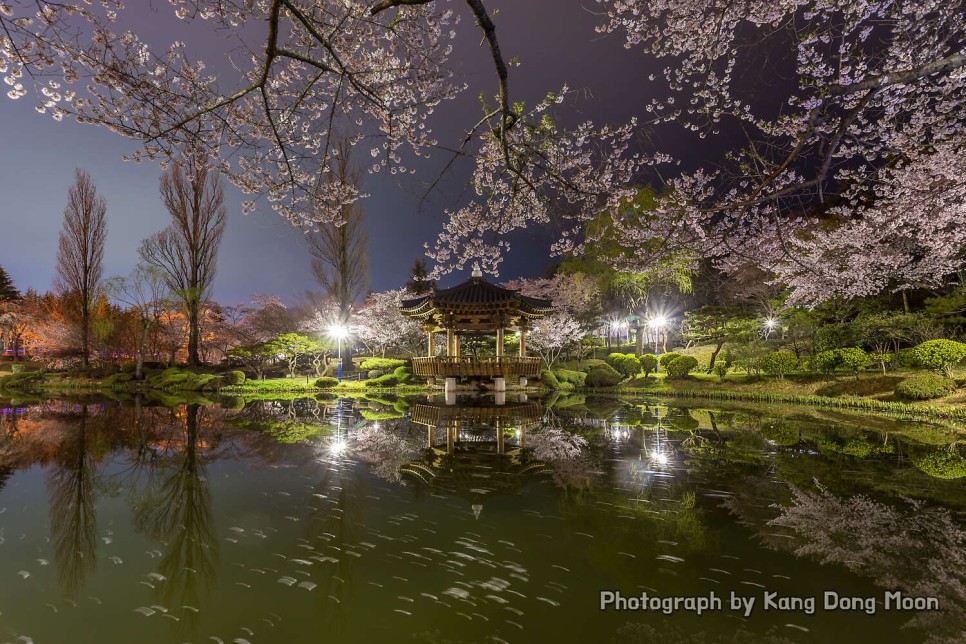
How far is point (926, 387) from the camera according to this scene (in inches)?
507

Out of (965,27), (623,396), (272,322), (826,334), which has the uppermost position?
(965,27)

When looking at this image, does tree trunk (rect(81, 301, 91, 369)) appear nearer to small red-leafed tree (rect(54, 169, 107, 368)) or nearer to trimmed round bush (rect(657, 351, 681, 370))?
small red-leafed tree (rect(54, 169, 107, 368))

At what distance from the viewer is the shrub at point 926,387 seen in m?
12.8

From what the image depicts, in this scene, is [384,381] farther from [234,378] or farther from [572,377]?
[572,377]

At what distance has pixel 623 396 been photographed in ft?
66.9

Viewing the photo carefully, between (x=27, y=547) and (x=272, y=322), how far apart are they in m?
28.4

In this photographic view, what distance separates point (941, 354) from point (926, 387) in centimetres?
161

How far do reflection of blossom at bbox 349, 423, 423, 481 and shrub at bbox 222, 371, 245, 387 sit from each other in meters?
17.3

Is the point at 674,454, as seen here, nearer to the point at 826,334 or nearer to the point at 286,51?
the point at 286,51

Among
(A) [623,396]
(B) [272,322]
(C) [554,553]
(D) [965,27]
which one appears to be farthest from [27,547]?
(B) [272,322]

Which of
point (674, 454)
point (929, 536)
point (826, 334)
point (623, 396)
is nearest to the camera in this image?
point (929, 536)

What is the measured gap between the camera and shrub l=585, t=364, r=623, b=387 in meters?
23.0

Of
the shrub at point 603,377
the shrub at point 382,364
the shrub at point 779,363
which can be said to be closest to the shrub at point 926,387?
the shrub at point 779,363

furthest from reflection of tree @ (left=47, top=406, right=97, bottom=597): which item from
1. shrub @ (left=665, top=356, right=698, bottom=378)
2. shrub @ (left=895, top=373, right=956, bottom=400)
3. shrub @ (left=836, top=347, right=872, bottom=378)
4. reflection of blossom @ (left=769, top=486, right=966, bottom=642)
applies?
shrub @ (left=665, top=356, right=698, bottom=378)
